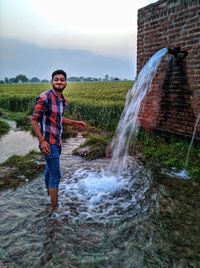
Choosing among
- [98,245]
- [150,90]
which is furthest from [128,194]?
[150,90]

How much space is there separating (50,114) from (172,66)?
3876 millimetres

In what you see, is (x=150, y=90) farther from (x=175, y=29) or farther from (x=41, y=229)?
(x=41, y=229)

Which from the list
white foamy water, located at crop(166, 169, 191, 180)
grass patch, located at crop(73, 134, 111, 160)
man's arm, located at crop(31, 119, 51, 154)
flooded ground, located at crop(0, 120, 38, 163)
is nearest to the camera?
man's arm, located at crop(31, 119, 51, 154)

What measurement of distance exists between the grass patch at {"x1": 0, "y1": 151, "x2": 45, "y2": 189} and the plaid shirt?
1.66 m

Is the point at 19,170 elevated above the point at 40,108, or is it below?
below

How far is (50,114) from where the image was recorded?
3.75m

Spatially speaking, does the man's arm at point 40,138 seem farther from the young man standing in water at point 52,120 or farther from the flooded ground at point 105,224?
the flooded ground at point 105,224

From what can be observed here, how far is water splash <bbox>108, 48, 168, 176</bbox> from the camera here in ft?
20.7

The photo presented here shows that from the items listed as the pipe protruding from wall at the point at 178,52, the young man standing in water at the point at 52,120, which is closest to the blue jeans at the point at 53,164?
the young man standing in water at the point at 52,120

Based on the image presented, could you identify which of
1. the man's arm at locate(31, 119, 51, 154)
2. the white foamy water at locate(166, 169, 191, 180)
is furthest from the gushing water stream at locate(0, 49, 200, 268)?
the man's arm at locate(31, 119, 51, 154)

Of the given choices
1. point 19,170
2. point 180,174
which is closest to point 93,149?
point 19,170

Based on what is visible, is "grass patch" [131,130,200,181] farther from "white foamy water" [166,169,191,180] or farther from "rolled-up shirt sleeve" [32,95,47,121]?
"rolled-up shirt sleeve" [32,95,47,121]

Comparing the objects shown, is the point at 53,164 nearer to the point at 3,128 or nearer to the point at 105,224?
the point at 105,224

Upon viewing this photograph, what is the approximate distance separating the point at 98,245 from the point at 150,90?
4967 mm
